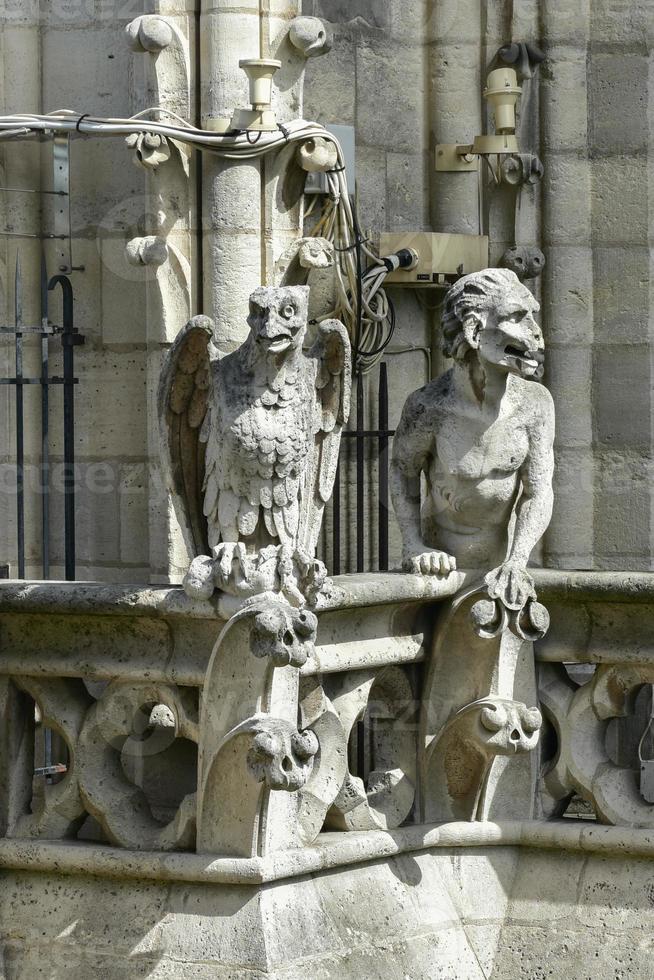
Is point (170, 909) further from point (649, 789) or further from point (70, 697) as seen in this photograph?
point (649, 789)

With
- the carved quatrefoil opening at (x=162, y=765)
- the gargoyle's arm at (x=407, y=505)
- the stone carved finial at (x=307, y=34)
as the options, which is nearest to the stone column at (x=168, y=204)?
the stone carved finial at (x=307, y=34)

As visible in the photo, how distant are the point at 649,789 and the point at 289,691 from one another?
132 centimetres

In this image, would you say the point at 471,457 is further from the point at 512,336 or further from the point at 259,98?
the point at 259,98

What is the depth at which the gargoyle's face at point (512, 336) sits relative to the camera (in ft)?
21.2

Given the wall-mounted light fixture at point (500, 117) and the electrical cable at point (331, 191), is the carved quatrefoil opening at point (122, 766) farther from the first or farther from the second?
the wall-mounted light fixture at point (500, 117)

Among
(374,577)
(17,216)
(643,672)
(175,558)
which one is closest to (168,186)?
(17,216)

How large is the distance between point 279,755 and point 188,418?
909 millimetres

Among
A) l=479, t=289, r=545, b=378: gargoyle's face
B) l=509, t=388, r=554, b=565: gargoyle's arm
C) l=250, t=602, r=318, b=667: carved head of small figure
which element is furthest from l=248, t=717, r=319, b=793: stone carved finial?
l=479, t=289, r=545, b=378: gargoyle's face

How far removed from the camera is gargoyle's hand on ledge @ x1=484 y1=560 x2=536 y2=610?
21.2 ft

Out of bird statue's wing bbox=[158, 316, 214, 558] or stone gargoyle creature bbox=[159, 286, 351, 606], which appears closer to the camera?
stone gargoyle creature bbox=[159, 286, 351, 606]

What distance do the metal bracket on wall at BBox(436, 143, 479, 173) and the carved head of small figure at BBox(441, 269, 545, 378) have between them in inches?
61.7

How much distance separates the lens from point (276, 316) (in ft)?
20.4

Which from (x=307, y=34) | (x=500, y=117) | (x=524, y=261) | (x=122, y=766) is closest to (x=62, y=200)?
Answer: (x=307, y=34)

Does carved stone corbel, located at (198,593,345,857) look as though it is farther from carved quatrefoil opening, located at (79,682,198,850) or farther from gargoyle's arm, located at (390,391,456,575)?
gargoyle's arm, located at (390,391,456,575)
